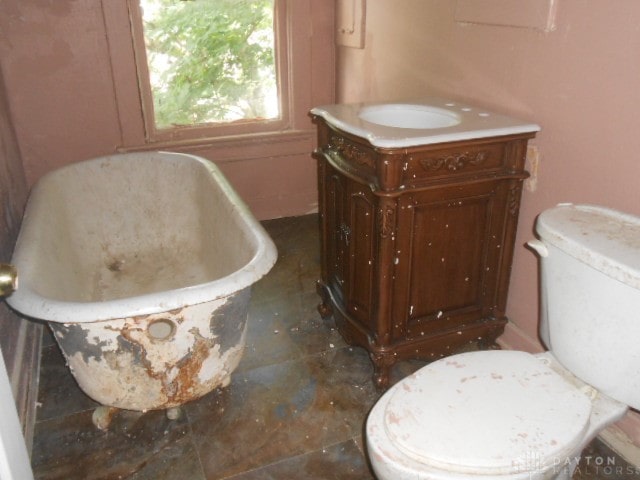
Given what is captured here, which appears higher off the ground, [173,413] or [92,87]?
[92,87]

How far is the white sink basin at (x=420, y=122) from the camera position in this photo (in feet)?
5.10

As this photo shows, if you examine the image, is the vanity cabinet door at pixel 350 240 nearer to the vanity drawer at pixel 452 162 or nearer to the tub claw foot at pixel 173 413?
the vanity drawer at pixel 452 162

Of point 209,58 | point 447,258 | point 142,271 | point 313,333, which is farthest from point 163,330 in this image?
point 209,58

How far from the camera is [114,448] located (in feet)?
5.50

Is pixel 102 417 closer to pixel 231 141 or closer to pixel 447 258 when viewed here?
pixel 447 258

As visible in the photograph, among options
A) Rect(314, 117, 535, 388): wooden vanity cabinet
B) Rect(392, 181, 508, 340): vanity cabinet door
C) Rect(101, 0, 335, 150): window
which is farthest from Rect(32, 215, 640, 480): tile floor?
Rect(101, 0, 335, 150): window

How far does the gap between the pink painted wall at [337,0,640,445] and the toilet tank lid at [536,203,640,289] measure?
179 millimetres

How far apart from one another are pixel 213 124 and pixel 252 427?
1977 mm

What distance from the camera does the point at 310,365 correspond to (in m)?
2.06

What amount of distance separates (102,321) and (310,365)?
3.09 feet

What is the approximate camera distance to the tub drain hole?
55.4 inches

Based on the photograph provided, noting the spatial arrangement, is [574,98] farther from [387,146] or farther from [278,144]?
[278,144]

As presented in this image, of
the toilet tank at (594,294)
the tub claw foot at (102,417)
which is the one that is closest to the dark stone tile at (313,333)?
the tub claw foot at (102,417)

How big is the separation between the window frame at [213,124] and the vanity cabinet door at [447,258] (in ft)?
5.96
